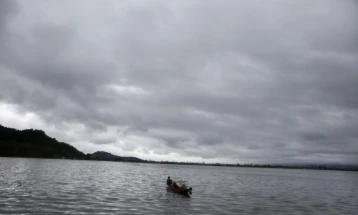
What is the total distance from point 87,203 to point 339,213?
128 ft

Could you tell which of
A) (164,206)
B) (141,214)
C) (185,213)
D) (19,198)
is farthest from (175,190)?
(19,198)

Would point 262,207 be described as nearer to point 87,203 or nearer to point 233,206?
point 233,206

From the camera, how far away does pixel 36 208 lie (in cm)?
3569

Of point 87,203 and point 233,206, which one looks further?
point 233,206

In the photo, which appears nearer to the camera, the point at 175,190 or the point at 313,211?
the point at 313,211

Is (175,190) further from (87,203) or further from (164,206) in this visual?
(87,203)

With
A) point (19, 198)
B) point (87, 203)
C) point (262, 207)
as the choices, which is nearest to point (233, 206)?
point (262, 207)

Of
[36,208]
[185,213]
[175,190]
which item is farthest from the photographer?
[175,190]

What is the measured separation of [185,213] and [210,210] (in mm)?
4361

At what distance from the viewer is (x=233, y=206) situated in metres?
46.0

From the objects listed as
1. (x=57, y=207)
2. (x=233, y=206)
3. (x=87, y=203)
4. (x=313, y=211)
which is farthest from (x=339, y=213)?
(x=57, y=207)

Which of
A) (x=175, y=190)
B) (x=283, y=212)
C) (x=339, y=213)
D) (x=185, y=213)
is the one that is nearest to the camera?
(x=185, y=213)

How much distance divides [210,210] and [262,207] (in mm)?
10410

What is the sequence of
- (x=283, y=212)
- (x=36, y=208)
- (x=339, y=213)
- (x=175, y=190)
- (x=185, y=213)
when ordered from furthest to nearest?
(x=175, y=190)
(x=339, y=213)
(x=283, y=212)
(x=185, y=213)
(x=36, y=208)
